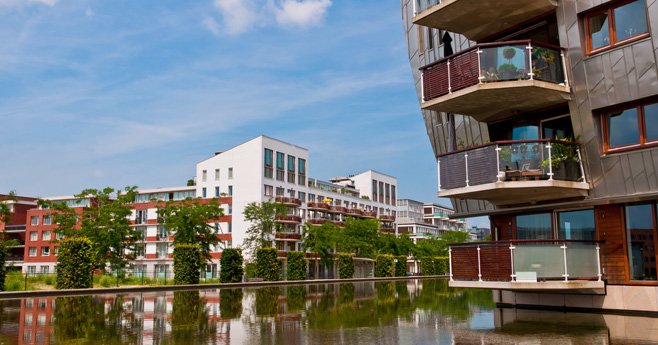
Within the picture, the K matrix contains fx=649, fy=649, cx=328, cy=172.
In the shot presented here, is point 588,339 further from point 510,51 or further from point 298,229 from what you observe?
→ point 298,229

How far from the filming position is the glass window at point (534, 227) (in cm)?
2200

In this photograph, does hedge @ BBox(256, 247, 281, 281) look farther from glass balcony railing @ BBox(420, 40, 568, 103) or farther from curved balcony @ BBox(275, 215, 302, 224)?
glass balcony railing @ BBox(420, 40, 568, 103)

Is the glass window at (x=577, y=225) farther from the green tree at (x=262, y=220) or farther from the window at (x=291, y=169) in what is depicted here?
the window at (x=291, y=169)

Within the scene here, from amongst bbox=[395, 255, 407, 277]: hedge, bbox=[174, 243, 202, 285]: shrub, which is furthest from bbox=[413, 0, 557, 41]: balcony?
bbox=[395, 255, 407, 277]: hedge

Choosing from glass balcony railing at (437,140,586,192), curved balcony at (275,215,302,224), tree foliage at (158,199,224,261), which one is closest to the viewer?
glass balcony railing at (437,140,586,192)

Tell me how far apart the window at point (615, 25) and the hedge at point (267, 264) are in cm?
4885

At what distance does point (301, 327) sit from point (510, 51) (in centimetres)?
1011

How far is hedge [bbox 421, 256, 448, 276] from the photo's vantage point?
109 meters

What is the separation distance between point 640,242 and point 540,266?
3.08 metres

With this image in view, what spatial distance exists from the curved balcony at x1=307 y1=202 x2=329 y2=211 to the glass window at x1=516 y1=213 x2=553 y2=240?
84.4m

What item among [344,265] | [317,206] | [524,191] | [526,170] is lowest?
[344,265]

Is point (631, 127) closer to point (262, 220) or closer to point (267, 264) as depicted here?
A: point (267, 264)

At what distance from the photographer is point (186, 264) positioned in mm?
52094

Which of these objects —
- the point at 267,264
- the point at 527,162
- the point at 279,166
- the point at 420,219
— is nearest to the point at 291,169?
the point at 279,166
